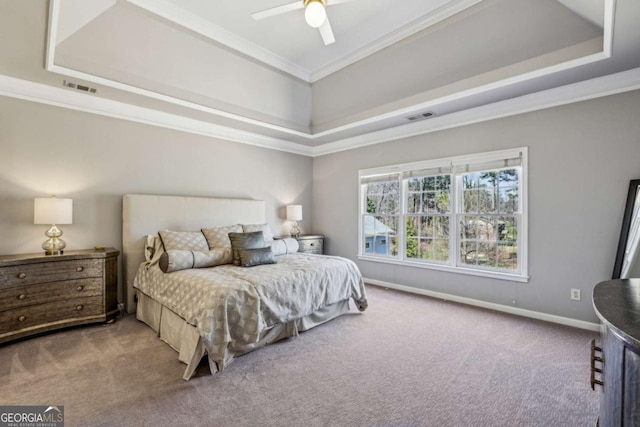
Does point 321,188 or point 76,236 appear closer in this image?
point 76,236

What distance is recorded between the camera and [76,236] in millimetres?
3385

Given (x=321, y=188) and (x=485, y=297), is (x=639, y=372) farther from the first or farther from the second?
(x=321, y=188)

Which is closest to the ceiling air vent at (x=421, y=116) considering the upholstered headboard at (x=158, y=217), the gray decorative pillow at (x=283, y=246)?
the gray decorative pillow at (x=283, y=246)

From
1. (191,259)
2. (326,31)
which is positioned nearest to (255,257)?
(191,259)

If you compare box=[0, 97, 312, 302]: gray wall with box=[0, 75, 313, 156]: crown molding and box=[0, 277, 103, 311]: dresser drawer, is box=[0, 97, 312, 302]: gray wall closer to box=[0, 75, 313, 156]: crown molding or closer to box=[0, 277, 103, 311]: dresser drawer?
box=[0, 75, 313, 156]: crown molding

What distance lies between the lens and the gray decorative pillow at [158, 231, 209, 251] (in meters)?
3.34

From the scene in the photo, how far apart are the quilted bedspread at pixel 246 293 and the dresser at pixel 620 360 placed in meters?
2.12

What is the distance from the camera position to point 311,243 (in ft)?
17.8

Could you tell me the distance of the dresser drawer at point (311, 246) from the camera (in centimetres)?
522

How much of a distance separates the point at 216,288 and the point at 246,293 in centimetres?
25

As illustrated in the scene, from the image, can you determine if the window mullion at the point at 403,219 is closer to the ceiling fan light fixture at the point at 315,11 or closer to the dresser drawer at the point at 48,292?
the ceiling fan light fixture at the point at 315,11

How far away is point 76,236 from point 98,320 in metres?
1.06

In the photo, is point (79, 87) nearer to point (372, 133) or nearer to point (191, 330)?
point (191, 330)

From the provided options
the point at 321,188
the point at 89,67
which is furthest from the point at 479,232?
the point at 89,67
